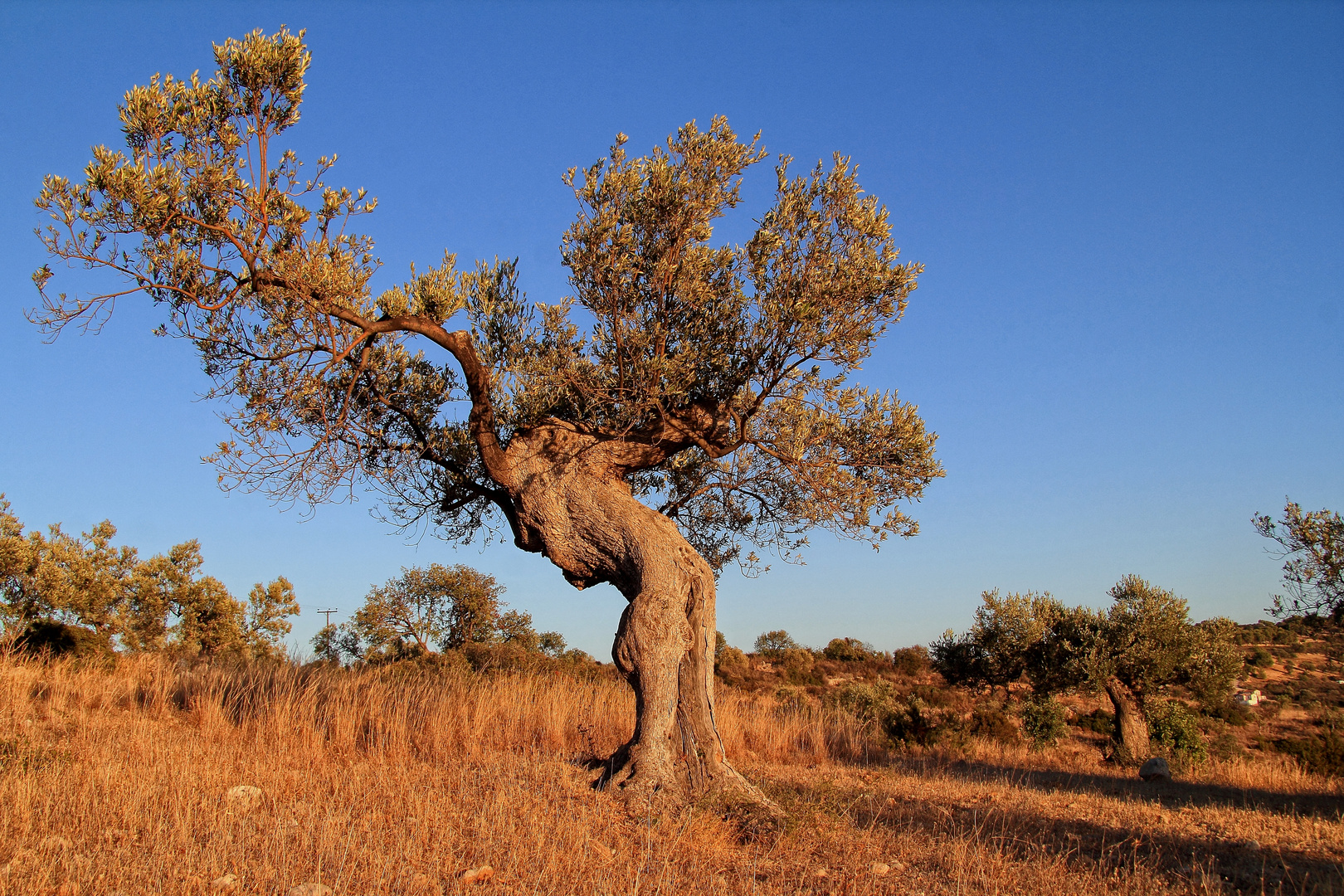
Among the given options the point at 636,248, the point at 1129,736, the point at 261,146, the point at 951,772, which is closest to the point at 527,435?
the point at 636,248

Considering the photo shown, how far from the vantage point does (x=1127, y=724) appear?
19219mm

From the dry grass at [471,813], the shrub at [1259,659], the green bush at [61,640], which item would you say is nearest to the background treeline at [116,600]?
the green bush at [61,640]

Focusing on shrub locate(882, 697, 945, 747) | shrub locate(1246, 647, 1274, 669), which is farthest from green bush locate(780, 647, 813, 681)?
shrub locate(1246, 647, 1274, 669)

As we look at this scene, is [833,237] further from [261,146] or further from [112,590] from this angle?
[112,590]

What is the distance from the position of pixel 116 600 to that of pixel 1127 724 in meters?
33.7

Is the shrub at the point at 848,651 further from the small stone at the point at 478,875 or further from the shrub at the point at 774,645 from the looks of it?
the small stone at the point at 478,875

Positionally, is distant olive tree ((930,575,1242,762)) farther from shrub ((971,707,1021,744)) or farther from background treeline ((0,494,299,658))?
background treeline ((0,494,299,658))

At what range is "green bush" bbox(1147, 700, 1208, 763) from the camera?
58.1 feet

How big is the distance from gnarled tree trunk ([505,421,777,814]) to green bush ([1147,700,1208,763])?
14.8 metres

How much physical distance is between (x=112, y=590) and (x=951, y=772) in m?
28.4

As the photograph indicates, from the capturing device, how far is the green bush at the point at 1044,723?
64.0 ft

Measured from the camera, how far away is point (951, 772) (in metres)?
12.5

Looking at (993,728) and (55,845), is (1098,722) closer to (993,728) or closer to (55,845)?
(993,728)

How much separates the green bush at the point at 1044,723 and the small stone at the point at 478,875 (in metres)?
18.6
